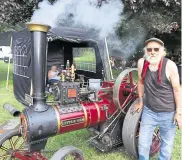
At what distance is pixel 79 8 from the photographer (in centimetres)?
557

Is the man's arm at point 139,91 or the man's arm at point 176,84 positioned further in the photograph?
the man's arm at point 139,91

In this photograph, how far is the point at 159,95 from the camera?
2.64 m

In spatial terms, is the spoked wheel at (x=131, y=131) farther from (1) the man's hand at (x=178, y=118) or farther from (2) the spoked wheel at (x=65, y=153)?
(2) the spoked wheel at (x=65, y=153)

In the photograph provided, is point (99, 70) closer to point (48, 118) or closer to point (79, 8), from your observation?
point (79, 8)

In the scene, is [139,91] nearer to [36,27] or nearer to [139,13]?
[36,27]

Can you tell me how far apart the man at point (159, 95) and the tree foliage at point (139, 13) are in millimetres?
5104

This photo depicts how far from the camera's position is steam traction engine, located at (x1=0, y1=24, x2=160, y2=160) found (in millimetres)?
2586

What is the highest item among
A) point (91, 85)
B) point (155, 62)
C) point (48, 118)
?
point (155, 62)

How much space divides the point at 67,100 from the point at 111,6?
419 centimetres

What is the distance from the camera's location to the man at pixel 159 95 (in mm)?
2551

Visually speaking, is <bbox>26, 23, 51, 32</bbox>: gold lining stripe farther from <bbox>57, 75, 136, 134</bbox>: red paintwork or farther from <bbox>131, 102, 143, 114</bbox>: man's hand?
<bbox>131, 102, 143, 114</bbox>: man's hand

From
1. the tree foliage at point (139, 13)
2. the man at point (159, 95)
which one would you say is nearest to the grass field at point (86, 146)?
the man at point (159, 95)

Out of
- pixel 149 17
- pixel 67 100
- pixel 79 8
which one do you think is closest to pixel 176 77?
pixel 67 100

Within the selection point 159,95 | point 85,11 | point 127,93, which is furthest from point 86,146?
point 85,11
